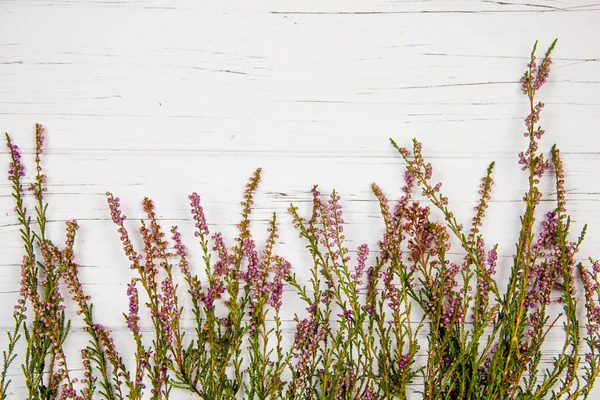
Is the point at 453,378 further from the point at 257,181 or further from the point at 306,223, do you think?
the point at 257,181

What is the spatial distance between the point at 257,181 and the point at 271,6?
61cm

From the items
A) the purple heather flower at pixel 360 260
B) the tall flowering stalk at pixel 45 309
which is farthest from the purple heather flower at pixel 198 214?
the purple heather flower at pixel 360 260

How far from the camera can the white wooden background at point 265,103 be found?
1.51 meters

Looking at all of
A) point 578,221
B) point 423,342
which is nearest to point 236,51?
point 423,342

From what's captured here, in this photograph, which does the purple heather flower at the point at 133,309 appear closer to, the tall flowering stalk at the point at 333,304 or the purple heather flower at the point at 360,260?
the tall flowering stalk at the point at 333,304

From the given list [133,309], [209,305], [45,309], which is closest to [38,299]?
[45,309]

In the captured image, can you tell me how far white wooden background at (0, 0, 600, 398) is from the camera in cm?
151

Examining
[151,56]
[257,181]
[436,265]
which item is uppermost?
[151,56]

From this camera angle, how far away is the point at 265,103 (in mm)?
1525

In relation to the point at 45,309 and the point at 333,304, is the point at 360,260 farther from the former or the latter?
the point at 45,309

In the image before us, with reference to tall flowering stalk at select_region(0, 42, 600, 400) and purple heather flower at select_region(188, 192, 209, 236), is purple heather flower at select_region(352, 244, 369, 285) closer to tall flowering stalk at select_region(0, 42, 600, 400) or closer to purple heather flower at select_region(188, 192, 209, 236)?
tall flowering stalk at select_region(0, 42, 600, 400)

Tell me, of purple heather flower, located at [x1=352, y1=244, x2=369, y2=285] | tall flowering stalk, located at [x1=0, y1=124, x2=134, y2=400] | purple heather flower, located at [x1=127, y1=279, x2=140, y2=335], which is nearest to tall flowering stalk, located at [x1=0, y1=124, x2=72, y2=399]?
tall flowering stalk, located at [x1=0, y1=124, x2=134, y2=400]

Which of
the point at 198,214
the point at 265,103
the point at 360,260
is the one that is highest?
the point at 265,103

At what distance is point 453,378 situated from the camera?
153 centimetres
